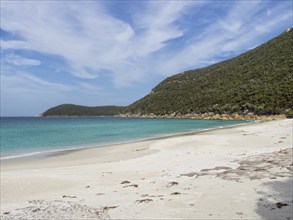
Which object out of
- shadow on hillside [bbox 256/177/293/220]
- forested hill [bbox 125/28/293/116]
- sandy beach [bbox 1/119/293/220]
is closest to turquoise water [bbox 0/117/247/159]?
sandy beach [bbox 1/119/293/220]

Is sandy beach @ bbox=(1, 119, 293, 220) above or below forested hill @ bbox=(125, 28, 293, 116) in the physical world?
below

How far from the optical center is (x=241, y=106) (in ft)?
236

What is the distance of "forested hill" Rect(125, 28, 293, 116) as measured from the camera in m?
64.1

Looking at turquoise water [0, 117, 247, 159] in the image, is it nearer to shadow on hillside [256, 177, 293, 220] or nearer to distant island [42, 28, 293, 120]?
distant island [42, 28, 293, 120]

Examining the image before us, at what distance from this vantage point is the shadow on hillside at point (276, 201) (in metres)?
6.05

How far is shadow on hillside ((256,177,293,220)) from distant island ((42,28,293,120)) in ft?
156

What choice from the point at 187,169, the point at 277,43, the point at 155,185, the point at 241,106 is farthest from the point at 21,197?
the point at 277,43

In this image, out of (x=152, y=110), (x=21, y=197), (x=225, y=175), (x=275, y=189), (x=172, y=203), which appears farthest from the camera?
(x=152, y=110)

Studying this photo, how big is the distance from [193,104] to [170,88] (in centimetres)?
2890

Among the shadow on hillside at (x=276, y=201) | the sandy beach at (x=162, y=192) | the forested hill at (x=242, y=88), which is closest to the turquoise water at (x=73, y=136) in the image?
the sandy beach at (x=162, y=192)

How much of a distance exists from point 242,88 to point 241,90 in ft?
2.59

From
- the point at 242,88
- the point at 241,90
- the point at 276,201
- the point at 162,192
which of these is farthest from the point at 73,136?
the point at 242,88

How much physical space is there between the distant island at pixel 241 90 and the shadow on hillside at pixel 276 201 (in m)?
47.6

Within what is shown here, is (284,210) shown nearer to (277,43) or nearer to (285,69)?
(285,69)
